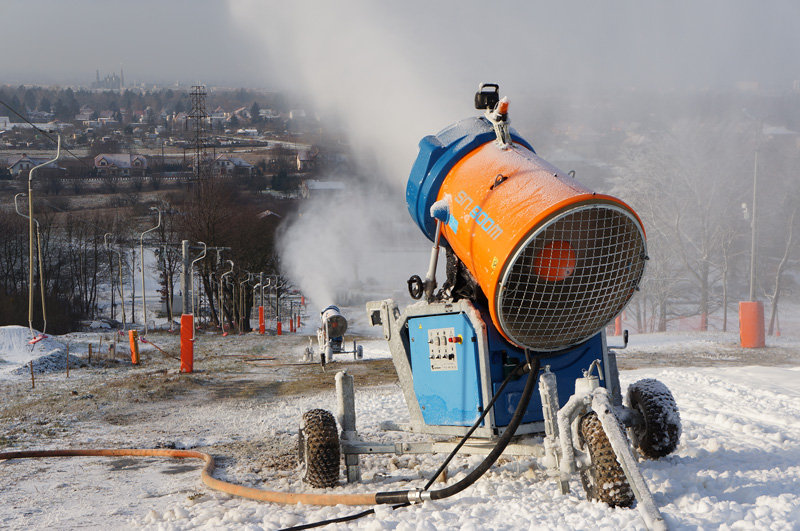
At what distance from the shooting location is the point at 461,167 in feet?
23.0

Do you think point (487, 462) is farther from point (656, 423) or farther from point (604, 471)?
point (656, 423)

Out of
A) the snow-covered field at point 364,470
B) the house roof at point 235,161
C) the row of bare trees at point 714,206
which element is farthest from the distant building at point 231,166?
the snow-covered field at point 364,470

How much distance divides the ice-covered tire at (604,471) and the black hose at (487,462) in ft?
2.69

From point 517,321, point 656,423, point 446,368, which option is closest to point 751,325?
point 656,423

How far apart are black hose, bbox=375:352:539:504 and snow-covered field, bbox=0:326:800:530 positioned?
0.37 feet

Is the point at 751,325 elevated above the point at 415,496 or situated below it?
below

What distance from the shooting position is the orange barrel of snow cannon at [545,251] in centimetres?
570

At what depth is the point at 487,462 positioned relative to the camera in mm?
5723

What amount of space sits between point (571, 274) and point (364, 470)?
9.47 ft

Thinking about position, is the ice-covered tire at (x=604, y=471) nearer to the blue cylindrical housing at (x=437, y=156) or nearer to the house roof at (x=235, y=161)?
the blue cylindrical housing at (x=437, y=156)

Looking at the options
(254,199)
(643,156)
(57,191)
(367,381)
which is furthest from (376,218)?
(367,381)

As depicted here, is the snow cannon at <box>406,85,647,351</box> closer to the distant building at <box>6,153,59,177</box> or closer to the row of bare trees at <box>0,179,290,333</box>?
the row of bare trees at <box>0,179,290,333</box>

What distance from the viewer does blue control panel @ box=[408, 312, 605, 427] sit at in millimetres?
6320

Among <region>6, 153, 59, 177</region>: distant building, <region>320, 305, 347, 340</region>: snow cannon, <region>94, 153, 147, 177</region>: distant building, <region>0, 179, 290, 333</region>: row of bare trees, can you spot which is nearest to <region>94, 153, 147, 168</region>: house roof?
<region>94, 153, 147, 177</region>: distant building
